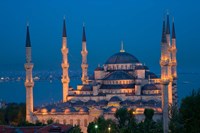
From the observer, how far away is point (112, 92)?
4078cm

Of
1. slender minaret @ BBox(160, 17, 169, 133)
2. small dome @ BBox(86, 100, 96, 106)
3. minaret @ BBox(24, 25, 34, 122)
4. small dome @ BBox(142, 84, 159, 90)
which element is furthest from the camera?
small dome @ BBox(142, 84, 159, 90)

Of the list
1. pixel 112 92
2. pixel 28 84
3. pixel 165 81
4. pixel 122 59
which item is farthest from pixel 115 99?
pixel 122 59

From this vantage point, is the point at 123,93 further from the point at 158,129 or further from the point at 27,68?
the point at 158,129

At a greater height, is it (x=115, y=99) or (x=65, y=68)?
(x=65, y=68)

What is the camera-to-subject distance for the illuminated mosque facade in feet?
120

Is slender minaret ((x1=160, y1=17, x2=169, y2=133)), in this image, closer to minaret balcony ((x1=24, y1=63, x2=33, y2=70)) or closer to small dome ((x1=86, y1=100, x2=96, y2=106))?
small dome ((x1=86, y1=100, x2=96, y2=106))

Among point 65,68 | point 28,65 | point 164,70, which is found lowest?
Answer: point 164,70

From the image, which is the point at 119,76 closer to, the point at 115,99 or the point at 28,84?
the point at 115,99

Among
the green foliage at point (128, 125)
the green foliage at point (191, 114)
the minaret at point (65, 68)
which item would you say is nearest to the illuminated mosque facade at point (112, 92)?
the minaret at point (65, 68)

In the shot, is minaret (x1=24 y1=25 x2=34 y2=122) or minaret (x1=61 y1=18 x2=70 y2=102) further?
minaret (x1=61 y1=18 x2=70 y2=102)

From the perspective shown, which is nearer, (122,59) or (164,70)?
(164,70)

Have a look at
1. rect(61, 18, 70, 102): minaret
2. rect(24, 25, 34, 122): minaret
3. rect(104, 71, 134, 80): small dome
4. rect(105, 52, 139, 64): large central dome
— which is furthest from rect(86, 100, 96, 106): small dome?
rect(105, 52, 139, 64): large central dome

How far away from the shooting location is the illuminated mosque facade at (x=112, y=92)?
36.7 meters

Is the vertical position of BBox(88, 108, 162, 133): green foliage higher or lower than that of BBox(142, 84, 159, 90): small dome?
lower
